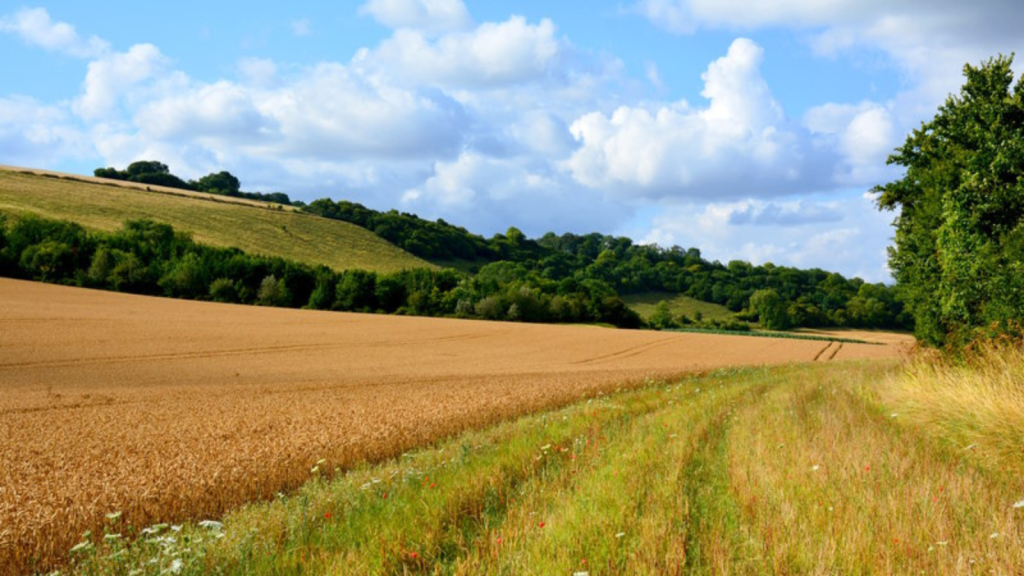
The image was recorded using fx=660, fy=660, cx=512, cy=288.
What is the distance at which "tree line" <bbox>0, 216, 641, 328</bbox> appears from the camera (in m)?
59.6

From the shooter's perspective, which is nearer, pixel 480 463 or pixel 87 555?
pixel 87 555

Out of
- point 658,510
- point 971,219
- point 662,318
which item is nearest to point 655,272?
point 662,318

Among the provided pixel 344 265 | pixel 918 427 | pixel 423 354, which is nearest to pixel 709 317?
pixel 344 265

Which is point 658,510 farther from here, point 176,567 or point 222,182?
point 222,182

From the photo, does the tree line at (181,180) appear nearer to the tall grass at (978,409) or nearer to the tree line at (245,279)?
the tree line at (245,279)

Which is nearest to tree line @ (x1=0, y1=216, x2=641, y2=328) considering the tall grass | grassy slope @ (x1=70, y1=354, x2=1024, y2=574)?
grassy slope @ (x1=70, y1=354, x2=1024, y2=574)

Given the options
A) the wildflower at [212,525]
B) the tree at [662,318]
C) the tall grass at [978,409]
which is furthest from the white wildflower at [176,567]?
the tree at [662,318]

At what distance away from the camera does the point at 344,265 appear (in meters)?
90.6

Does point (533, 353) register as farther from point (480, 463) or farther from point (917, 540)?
point (917, 540)

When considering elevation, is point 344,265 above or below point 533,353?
above

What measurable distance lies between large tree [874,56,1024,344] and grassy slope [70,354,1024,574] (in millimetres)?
9963

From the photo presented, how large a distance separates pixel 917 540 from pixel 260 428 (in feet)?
32.9

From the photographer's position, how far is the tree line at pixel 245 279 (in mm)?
59594

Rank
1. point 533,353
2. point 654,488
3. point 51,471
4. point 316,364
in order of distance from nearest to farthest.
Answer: point 654,488 → point 51,471 → point 316,364 → point 533,353
